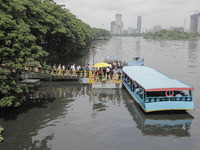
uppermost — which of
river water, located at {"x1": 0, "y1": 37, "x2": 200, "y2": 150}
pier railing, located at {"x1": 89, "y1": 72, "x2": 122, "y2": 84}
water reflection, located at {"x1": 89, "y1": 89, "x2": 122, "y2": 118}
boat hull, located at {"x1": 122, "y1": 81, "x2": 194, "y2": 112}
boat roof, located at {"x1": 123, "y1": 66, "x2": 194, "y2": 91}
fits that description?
boat roof, located at {"x1": 123, "y1": 66, "x2": 194, "y2": 91}

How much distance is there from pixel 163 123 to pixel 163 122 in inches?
6.7

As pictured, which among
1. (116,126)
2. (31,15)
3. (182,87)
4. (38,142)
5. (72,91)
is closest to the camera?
(38,142)

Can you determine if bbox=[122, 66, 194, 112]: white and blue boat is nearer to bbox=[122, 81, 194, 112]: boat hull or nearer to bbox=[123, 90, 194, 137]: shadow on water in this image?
bbox=[122, 81, 194, 112]: boat hull

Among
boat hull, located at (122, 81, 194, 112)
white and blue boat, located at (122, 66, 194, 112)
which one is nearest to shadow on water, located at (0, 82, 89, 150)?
white and blue boat, located at (122, 66, 194, 112)

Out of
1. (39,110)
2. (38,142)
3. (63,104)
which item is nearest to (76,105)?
(63,104)

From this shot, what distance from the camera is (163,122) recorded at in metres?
15.9

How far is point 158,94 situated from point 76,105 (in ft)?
26.8

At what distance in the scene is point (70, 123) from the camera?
15.9 m

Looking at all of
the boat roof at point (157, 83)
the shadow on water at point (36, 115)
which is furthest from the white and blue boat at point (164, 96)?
the shadow on water at point (36, 115)

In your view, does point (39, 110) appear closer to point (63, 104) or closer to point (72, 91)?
point (63, 104)

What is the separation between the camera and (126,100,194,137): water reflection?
1439cm

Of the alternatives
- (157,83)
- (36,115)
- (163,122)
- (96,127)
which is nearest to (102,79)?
(157,83)

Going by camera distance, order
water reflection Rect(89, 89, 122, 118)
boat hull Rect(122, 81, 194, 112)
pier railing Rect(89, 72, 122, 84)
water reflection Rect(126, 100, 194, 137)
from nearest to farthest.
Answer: water reflection Rect(126, 100, 194, 137)
boat hull Rect(122, 81, 194, 112)
water reflection Rect(89, 89, 122, 118)
pier railing Rect(89, 72, 122, 84)

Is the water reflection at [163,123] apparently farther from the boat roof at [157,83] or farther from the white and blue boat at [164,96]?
the boat roof at [157,83]
